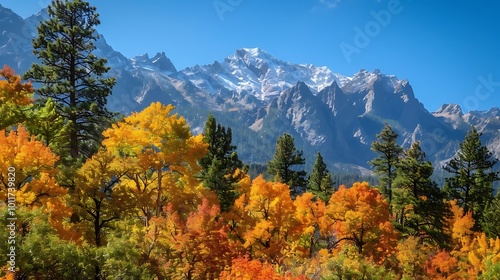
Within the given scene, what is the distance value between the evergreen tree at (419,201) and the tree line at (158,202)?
130mm

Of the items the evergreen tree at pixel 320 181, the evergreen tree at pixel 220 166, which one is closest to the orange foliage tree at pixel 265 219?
the evergreen tree at pixel 220 166

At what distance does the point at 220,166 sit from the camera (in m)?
35.7

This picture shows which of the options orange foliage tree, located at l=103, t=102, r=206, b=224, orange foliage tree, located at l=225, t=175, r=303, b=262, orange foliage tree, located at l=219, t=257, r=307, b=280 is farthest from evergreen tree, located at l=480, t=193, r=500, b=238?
orange foliage tree, located at l=103, t=102, r=206, b=224

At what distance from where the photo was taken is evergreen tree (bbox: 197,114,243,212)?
34.4 metres

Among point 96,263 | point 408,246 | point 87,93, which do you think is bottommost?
point 96,263

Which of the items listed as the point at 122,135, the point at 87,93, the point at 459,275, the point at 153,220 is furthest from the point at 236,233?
the point at 459,275

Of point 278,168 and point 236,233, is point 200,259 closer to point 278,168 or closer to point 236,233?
point 236,233

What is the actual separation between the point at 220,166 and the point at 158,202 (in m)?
11.1

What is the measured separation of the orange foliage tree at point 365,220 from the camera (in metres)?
34.2

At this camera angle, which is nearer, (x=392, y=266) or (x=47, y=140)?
(x=47, y=140)

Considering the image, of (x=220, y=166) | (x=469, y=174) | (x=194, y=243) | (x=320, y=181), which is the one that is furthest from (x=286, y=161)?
(x=194, y=243)

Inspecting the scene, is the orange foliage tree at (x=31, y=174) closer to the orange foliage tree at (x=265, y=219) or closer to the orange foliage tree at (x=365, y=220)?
the orange foliage tree at (x=265, y=219)

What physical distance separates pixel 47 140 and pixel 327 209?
80.1 feet

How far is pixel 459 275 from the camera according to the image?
38531 millimetres
